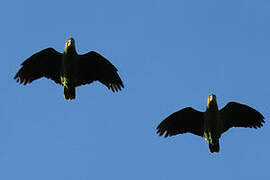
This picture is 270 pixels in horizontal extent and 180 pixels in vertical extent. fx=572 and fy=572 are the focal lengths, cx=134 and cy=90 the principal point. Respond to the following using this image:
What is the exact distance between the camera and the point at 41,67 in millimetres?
16531

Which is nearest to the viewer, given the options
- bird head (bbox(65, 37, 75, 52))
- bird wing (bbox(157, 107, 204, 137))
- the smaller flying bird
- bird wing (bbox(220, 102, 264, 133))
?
bird head (bbox(65, 37, 75, 52))

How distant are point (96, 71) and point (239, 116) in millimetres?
4418

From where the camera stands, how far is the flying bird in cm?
1582

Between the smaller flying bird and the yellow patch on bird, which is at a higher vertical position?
the yellow patch on bird

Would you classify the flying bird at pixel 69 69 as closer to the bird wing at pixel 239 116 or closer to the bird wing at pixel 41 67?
the bird wing at pixel 41 67

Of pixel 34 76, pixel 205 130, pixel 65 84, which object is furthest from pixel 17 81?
pixel 205 130

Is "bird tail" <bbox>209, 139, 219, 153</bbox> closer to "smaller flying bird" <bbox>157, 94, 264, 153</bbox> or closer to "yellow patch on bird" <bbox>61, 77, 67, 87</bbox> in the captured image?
"smaller flying bird" <bbox>157, 94, 264, 153</bbox>

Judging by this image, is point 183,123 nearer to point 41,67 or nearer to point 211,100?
point 211,100

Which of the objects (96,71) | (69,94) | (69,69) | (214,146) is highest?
(96,71)

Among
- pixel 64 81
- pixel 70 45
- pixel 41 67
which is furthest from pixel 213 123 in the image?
pixel 41 67

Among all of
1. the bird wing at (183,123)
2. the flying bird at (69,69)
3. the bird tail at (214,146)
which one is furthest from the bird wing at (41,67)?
the bird tail at (214,146)

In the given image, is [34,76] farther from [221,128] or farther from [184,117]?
[221,128]

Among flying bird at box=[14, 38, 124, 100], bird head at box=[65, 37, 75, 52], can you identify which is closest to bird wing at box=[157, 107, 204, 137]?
flying bird at box=[14, 38, 124, 100]

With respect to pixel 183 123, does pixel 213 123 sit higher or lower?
lower
